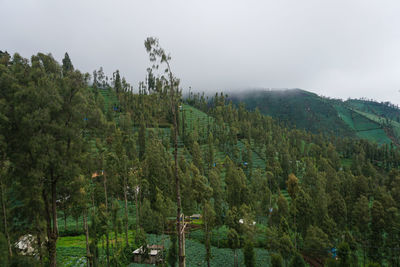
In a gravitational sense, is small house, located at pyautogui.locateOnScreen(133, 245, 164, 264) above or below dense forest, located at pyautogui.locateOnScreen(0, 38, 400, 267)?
below

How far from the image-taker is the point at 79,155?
1514 cm

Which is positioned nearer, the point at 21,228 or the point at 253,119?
the point at 21,228

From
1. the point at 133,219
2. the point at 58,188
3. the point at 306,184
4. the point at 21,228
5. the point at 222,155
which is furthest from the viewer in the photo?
the point at 222,155

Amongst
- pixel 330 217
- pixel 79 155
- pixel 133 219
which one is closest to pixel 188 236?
pixel 133 219

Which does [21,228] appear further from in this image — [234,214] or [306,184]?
[306,184]

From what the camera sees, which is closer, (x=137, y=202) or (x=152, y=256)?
(x=152, y=256)

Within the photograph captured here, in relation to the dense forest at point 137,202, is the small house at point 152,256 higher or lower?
lower

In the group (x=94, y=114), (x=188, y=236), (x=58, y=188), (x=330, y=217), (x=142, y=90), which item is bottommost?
(x=188, y=236)

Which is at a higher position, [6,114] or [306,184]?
[6,114]

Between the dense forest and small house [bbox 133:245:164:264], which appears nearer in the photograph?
the dense forest

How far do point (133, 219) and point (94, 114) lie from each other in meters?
34.7

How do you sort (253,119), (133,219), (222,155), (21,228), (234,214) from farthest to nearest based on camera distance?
(253,119) < (222,155) < (133,219) < (234,214) < (21,228)

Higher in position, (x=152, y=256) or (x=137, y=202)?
(x=137, y=202)

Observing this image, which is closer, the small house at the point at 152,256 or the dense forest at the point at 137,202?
the dense forest at the point at 137,202
